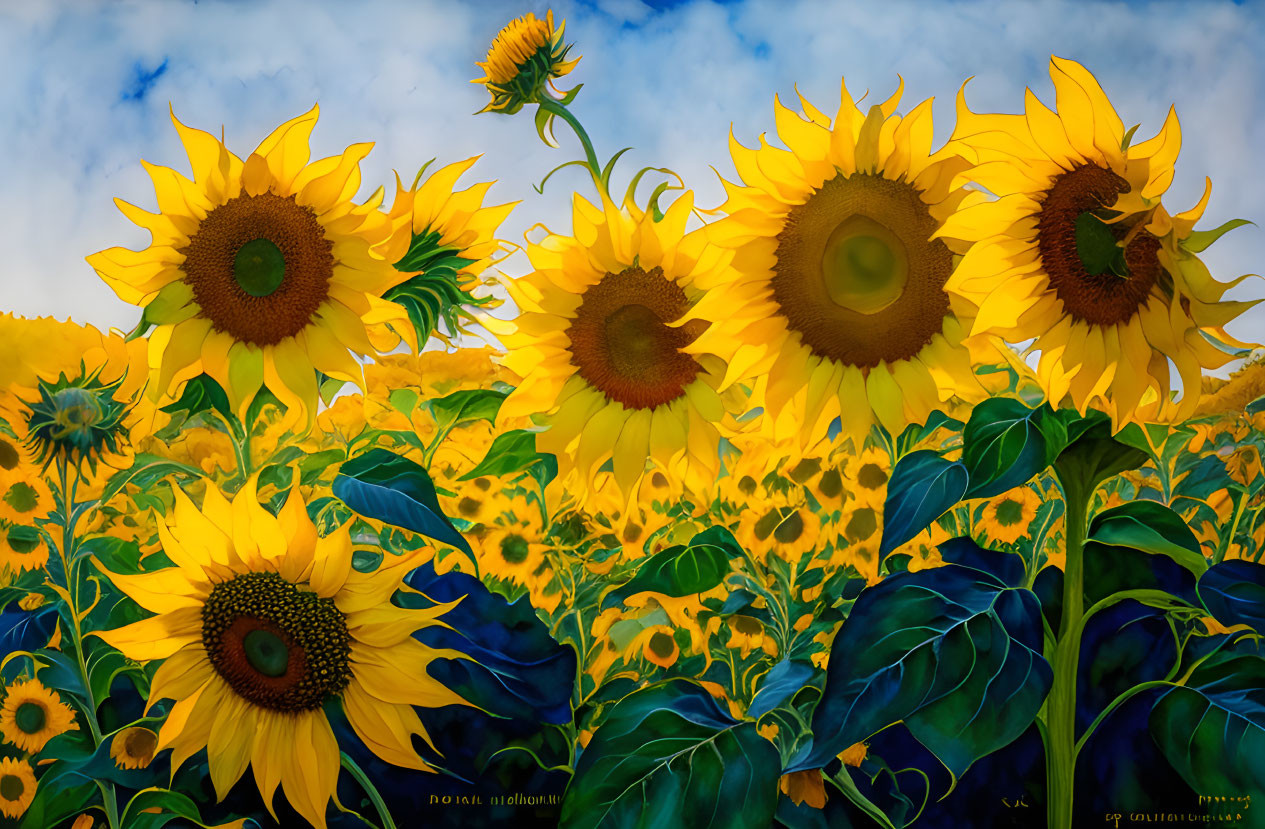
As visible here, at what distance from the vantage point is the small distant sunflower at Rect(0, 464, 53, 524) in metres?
0.89

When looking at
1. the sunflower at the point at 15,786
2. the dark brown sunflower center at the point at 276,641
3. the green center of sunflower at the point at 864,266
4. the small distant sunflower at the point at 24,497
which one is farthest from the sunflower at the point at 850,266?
the sunflower at the point at 15,786

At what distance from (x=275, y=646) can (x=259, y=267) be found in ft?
1.17

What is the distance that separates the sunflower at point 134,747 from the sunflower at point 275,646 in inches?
1.6

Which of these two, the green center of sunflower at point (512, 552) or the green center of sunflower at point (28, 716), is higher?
the green center of sunflower at point (512, 552)

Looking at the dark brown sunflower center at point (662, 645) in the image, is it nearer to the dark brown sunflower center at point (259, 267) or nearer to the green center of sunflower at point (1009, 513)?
the green center of sunflower at point (1009, 513)

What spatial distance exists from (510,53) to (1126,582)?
0.78 m

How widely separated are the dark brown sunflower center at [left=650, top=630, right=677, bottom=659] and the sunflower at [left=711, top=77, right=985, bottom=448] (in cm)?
24

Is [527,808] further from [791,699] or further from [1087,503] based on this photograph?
[1087,503]

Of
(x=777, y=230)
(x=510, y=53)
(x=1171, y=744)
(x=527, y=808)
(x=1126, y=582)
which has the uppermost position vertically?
(x=510, y=53)

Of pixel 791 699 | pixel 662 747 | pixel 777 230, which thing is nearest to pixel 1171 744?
pixel 791 699

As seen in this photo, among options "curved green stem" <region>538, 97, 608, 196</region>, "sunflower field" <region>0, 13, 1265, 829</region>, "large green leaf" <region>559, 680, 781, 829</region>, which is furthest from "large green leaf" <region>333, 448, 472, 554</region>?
"curved green stem" <region>538, 97, 608, 196</region>

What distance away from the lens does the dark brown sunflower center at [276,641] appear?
84 centimetres

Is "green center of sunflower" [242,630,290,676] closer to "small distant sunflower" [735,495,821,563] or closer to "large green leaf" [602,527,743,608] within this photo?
"large green leaf" [602,527,743,608]

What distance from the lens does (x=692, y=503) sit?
0.87 meters
